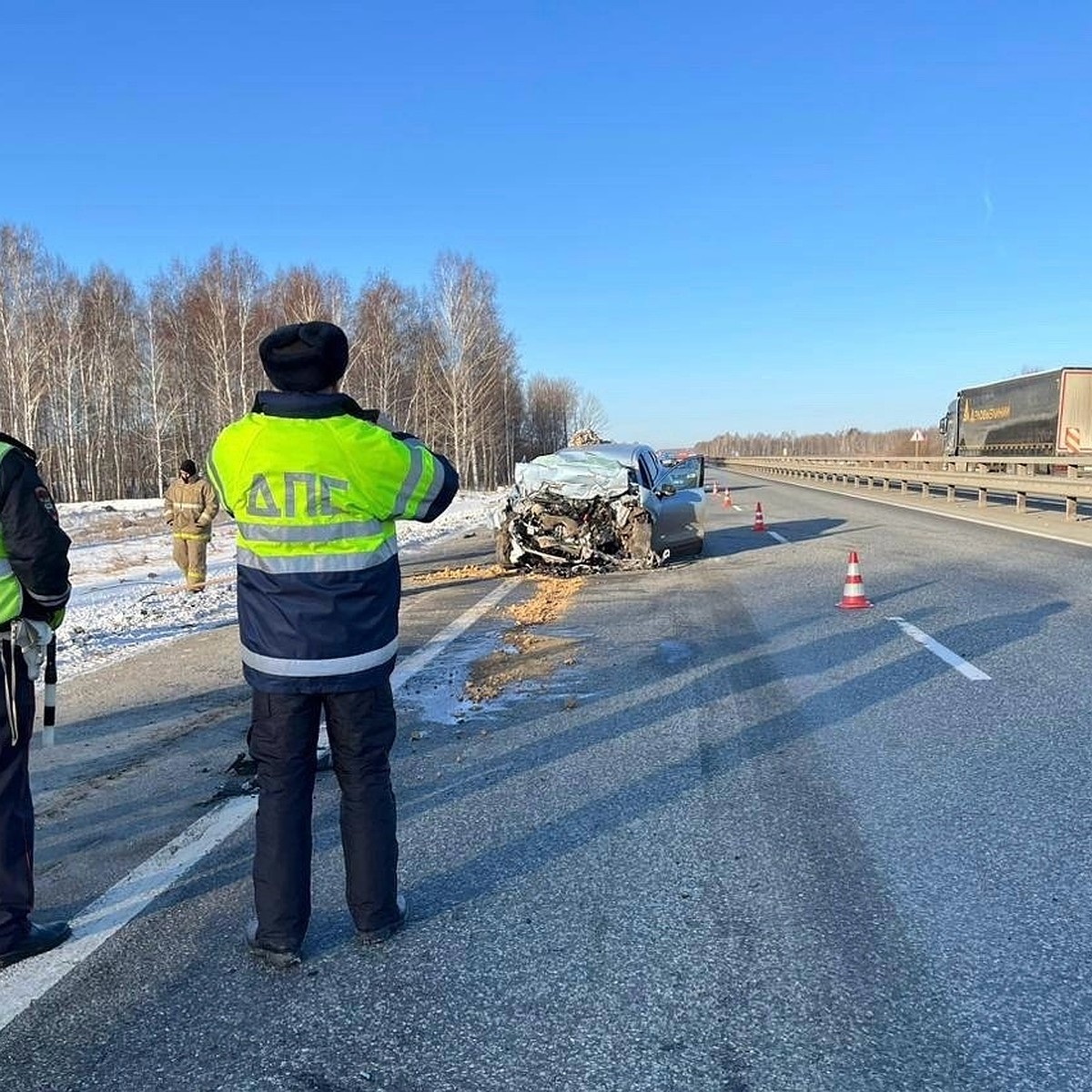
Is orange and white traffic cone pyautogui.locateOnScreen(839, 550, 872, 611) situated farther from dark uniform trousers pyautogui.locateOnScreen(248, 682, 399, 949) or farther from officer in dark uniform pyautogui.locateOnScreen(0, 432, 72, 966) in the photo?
officer in dark uniform pyautogui.locateOnScreen(0, 432, 72, 966)

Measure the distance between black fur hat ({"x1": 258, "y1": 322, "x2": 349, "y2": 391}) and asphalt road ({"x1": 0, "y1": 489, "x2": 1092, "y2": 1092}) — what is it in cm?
188

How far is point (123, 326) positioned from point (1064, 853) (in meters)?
55.9

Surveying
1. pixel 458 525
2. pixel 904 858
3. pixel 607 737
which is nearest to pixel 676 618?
pixel 607 737

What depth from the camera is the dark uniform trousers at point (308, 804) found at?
9.74 feet

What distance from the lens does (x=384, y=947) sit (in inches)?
120

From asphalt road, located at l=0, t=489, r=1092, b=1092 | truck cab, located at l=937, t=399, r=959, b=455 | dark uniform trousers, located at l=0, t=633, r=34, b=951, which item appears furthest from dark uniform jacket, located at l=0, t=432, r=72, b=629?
truck cab, located at l=937, t=399, r=959, b=455

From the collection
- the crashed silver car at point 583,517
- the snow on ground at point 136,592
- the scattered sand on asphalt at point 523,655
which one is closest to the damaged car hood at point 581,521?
the crashed silver car at point 583,517

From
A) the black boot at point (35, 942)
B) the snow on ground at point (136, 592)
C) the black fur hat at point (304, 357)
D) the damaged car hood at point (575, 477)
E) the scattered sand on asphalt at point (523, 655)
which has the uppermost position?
the black fur hat at point (304, 357)

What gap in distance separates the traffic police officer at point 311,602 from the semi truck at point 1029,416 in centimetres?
2532

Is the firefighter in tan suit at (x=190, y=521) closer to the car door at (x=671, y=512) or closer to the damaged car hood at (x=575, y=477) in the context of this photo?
the damaged car hood at (x=575, y=477)

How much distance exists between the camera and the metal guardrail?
18703 mm

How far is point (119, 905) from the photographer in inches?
134

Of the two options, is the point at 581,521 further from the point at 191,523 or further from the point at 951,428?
the point at 951,428

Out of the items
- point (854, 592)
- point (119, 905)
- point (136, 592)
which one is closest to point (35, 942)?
point (119, 905)
